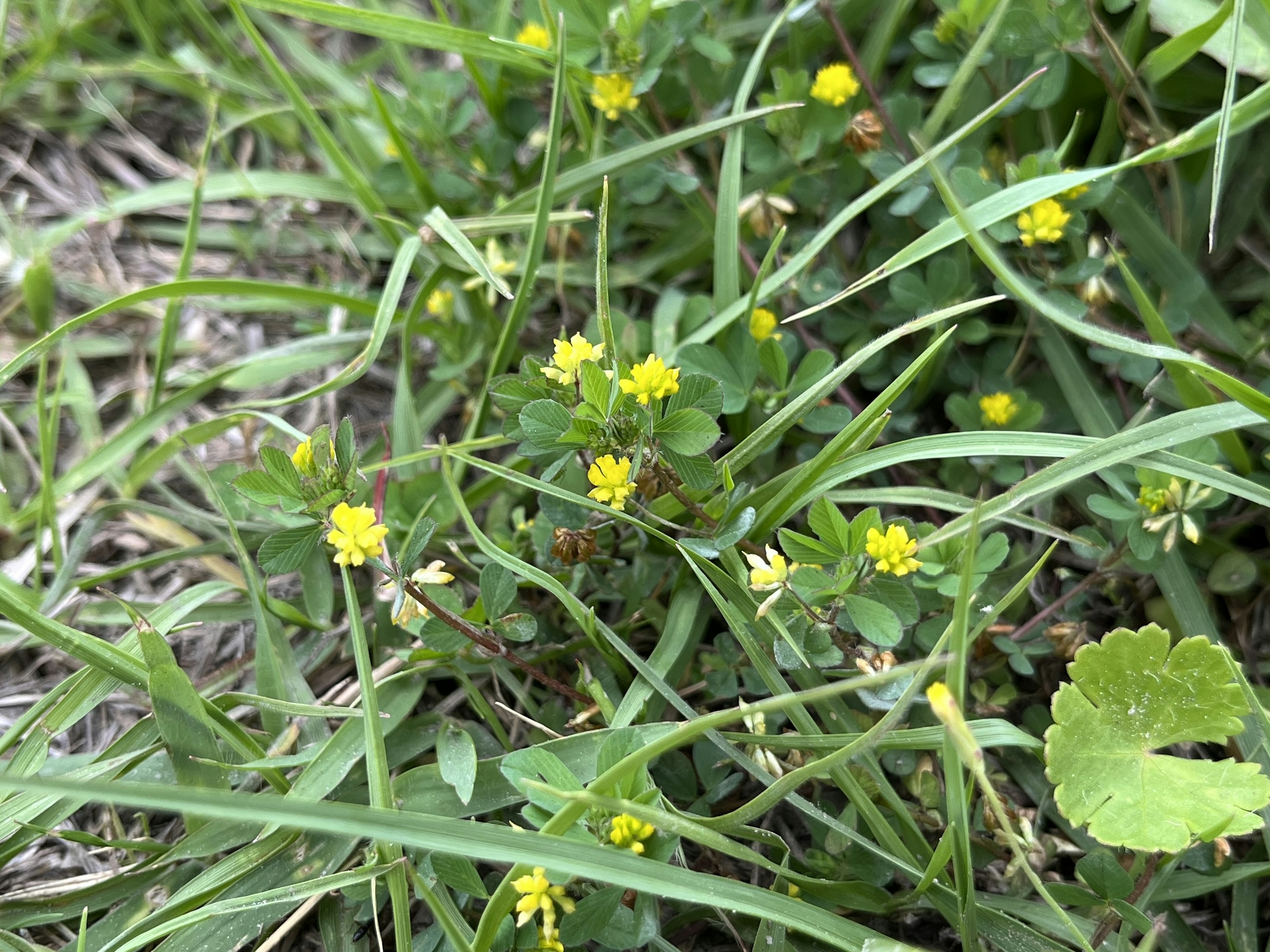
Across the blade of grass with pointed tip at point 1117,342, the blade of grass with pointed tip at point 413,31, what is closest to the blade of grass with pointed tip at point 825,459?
the blade of grass with pointed tip at point 1117,342

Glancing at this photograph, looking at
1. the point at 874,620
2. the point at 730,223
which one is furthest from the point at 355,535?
the point at 730,223

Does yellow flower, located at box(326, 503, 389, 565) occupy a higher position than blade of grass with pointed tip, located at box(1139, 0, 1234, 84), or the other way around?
yellow flower, located at box(326, 503, 389, 565)

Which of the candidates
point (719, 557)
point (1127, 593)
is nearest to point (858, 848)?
point (719, 557)

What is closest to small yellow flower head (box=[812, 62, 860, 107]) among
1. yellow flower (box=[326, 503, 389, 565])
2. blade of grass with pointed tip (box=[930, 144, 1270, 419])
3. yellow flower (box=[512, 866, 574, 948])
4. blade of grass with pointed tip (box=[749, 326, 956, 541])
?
blade of grass with pointed tip (box=[930, 144, 1270, 419])

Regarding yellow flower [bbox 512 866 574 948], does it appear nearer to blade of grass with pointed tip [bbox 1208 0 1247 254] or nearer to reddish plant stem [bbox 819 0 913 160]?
blade of grass with pointed tip [bbox 1208 0 1247 254]

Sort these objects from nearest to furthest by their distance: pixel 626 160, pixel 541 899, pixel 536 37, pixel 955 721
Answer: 1. pixel 955 721
2. pixel 541 899
3. pixel 626 160
4. pixel 536 37

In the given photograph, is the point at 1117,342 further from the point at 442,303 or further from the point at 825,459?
the point at 442,303

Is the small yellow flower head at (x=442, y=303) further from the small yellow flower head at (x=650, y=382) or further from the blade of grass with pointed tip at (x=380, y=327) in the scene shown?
the small yellow flower head at (x=650, y=382)

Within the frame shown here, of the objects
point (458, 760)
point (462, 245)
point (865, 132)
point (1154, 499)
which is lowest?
point (1154, 499)
